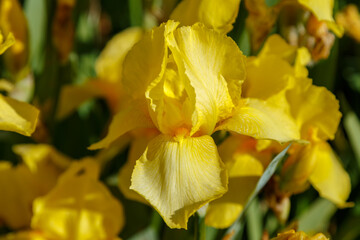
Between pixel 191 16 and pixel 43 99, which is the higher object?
pixel 191 16

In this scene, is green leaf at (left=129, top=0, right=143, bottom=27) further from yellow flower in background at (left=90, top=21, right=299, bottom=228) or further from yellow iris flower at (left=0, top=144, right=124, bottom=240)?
yellow flower in background at (left=90, top=21, right=299, bottom=228)

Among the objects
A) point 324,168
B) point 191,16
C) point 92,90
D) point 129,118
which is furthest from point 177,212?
point 92,90

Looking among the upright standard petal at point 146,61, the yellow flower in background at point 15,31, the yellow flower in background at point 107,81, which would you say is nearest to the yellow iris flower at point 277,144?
the upright standard petal at point 146,61

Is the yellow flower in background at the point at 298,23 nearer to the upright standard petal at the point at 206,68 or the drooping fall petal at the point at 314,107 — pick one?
the drooping fall petal at the point at 314,107

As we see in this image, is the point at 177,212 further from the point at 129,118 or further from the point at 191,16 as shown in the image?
the point at 191,16

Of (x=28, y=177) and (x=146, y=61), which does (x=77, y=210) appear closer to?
(x=28, y=177)
